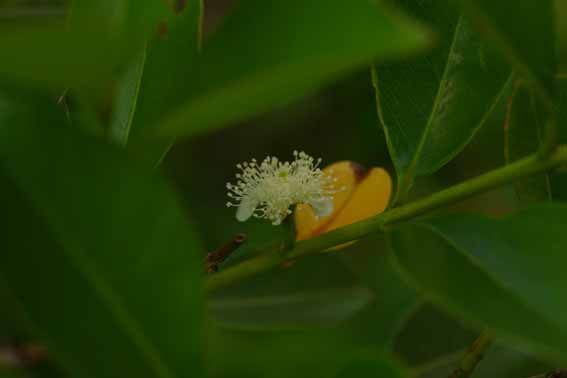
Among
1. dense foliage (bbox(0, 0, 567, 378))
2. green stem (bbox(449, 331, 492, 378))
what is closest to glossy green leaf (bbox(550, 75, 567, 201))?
dense foliage (bbox(0, 0, 567, 378))

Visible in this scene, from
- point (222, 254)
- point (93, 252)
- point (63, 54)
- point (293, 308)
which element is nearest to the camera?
point (63, 54)

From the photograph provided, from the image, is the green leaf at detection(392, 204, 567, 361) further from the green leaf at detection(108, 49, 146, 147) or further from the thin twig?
the green leaf at detection(108, 49, 146, 147)

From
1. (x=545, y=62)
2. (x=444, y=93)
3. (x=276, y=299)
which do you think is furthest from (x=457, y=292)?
(x=276, y=299)

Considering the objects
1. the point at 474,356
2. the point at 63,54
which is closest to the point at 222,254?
the point at 474,356

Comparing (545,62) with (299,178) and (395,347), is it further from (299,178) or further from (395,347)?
(395,347)

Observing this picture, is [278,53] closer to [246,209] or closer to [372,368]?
[372,368]
